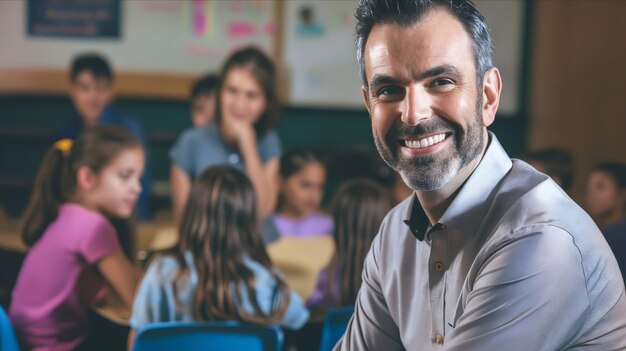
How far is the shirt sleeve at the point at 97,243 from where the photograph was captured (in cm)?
241

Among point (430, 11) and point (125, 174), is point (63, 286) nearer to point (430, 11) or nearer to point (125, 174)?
point (125, 174)

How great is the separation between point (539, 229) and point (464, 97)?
20 centimetres

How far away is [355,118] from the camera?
5.61 meters

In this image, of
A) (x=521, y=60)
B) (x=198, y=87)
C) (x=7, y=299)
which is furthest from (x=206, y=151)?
(x=521, y=60)

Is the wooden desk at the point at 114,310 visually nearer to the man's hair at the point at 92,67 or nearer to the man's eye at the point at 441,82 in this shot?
the man's eye at the point at 441,82

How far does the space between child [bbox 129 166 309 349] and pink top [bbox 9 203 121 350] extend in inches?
9.0

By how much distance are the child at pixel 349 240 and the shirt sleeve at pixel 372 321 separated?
1.31m

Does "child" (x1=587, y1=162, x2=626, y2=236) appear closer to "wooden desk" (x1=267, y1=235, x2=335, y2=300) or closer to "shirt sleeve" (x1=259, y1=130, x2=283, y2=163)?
"wooden desk" (x1=267, y1=235, x2=335, y2=300)

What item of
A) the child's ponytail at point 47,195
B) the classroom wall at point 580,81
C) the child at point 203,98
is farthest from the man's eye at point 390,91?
the classroom wall at point 580,81

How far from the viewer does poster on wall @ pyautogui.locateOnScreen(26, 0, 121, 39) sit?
17.4 feet

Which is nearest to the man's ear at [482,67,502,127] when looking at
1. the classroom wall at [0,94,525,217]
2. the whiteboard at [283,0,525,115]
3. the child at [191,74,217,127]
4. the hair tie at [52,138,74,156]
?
the hair tie at [52,138,74,156]

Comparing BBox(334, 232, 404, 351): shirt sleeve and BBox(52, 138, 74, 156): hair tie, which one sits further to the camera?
BBox(52, 138, 74, 156): hair tie

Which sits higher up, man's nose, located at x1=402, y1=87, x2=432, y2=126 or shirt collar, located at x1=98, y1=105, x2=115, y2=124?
man's nose, located at x1=402, y1=87, x2=432, y2=126

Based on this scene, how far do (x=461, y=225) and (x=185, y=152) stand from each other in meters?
2.32
